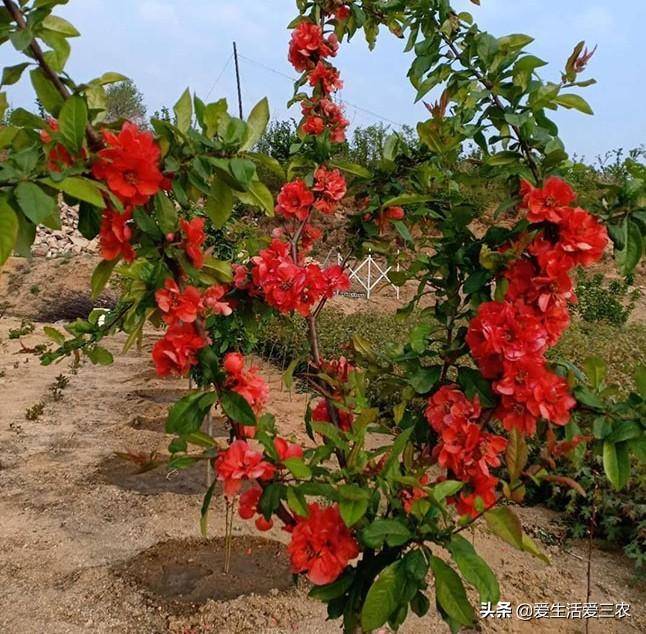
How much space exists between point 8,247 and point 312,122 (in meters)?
0.96

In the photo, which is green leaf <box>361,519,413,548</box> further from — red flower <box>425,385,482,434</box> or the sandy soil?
the sandy soil

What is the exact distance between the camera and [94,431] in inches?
145

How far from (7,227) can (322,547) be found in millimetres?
615

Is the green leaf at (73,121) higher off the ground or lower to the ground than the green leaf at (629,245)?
higher

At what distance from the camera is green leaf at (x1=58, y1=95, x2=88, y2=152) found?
0.66 metres

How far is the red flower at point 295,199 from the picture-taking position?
1293 millimetres

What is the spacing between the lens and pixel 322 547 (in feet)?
2.97

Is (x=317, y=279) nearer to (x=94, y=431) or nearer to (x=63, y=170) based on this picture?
(x=63, y=170)

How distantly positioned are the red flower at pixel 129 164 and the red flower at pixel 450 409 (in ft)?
1.85

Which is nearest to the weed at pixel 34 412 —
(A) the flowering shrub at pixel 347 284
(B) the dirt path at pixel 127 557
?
(B) the dirt path at pixel 127 557

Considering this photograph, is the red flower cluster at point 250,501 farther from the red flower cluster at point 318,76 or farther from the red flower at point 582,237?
the red flower cluster at point 318,76

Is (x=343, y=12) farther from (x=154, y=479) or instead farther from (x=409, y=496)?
(x=154, y=479)

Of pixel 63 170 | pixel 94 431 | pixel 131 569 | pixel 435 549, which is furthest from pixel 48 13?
pixel 94 431

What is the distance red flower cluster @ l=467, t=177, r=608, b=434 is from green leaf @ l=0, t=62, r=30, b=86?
69 cm
